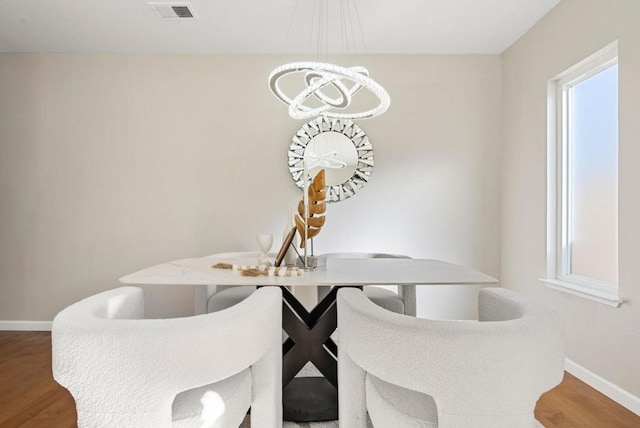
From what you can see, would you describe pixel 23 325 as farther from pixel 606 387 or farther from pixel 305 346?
pixel 606 387

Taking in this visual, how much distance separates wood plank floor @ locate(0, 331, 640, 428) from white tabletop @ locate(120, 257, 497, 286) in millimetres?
872

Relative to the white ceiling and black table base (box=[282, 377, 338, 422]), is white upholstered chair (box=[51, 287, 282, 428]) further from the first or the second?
the white ceiling

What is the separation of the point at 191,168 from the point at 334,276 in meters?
2.45

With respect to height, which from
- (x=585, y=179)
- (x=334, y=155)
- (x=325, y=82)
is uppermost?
(x=325, y=82)

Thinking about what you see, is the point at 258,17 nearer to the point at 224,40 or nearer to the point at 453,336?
the point at 224,40

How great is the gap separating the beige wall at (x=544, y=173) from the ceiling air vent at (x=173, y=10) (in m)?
2.57

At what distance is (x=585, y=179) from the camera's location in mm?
2814

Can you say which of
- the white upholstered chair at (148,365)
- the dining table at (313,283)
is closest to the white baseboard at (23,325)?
the dining table at (313,283)

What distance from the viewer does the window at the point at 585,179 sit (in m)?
2.53

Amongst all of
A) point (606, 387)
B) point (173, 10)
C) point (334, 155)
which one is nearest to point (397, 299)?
point (606, 387)

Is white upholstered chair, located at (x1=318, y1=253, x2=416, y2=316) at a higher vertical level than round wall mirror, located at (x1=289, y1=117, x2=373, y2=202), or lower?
lower

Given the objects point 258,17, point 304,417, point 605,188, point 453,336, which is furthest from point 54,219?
point 605,188

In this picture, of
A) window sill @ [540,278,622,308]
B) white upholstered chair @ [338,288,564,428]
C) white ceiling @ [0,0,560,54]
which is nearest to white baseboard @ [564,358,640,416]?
window sill @ [540,278,622,308]

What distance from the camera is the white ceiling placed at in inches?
117
